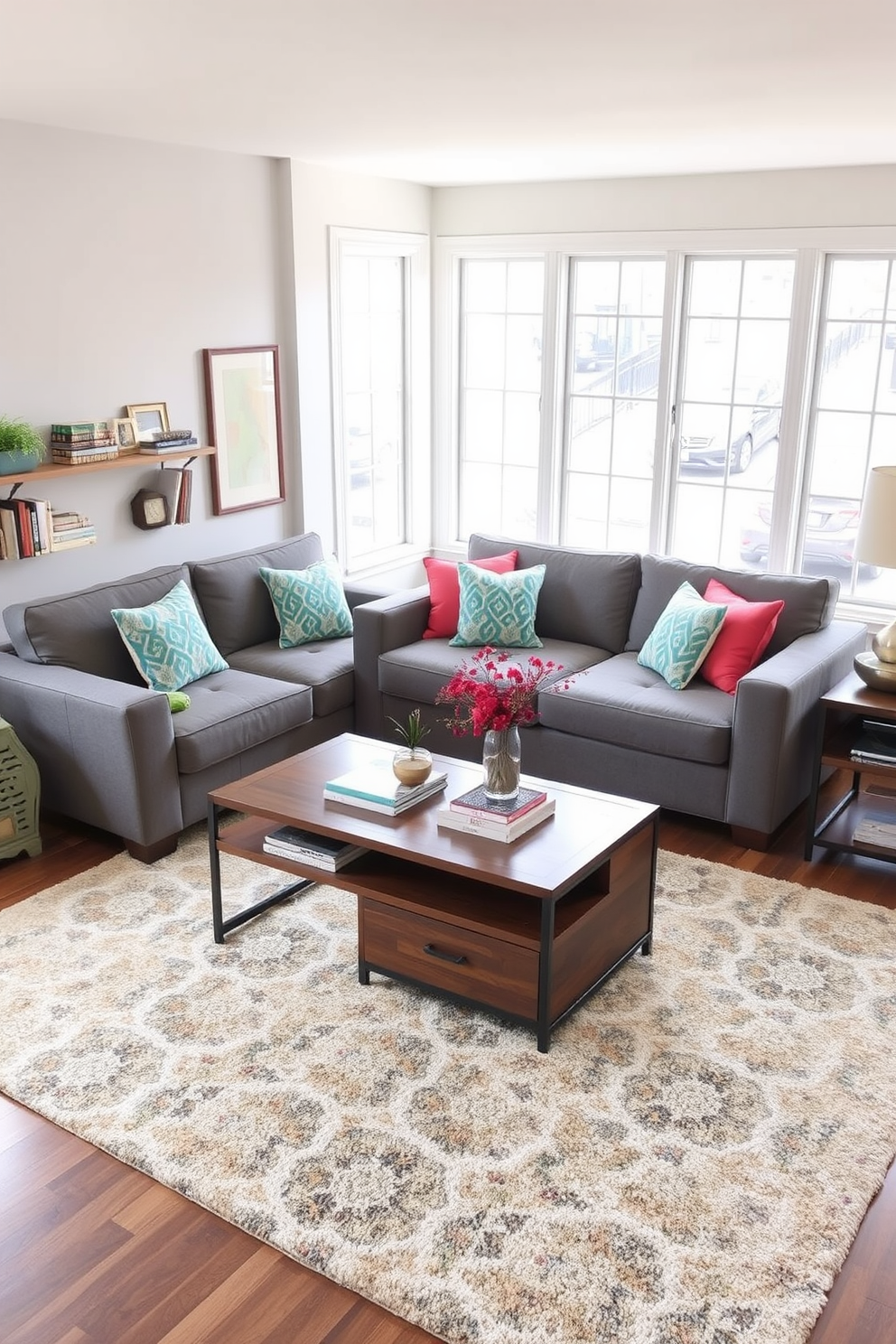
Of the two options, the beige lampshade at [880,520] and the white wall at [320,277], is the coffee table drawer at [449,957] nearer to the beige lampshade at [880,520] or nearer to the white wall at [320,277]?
the beige lampshade at [880,520]

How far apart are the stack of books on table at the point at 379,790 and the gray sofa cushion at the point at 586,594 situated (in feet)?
5.77

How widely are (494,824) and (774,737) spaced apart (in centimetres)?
128

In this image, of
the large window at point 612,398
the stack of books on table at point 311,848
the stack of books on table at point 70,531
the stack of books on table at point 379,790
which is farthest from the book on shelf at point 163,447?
the large window at point 612,398

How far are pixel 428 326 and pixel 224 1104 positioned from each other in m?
4.68

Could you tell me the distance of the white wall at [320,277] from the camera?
5.39m

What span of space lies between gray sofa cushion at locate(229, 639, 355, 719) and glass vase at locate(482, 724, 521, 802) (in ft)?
5.27

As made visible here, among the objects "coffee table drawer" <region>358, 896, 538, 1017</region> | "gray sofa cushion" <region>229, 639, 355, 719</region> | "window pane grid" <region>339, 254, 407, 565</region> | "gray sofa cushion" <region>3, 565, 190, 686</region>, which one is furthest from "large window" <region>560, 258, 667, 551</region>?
"coffee table drawer" <region>358, 896, 538, 1017</region>

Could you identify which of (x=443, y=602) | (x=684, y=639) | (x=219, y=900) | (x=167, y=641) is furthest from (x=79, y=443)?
(x=684, y=639)

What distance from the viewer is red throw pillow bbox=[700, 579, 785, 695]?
4.39 metres

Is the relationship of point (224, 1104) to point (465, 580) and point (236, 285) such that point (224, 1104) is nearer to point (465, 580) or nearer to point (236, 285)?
point (465, 580)

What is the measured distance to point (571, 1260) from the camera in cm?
234

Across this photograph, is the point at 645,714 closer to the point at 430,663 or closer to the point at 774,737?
the point at 774,737

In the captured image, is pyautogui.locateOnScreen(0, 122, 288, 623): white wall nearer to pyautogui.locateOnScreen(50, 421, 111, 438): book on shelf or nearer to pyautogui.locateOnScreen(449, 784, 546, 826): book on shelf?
pyautogui.locateOnScreen(50, 421, 111, 438): book on shelf

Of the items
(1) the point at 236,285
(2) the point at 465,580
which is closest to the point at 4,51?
(1) the point at 236,285
